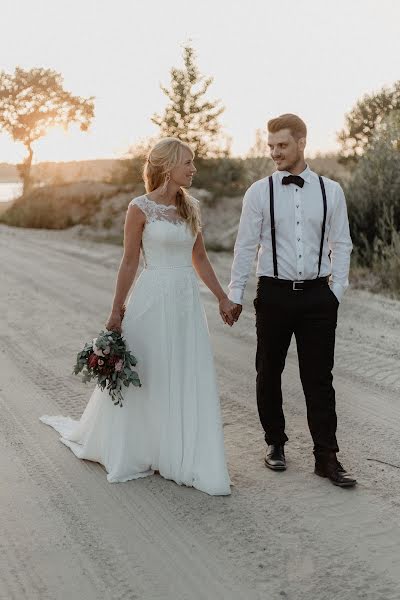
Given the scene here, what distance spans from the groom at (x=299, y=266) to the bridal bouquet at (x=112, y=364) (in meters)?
0.74

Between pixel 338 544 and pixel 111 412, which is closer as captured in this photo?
pixel 338 544

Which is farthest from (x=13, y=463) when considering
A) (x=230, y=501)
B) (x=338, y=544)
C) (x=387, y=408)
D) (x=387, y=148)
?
(x=387, y=148)

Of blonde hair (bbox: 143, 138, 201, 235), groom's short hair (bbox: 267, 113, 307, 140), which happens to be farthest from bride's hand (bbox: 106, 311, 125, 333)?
groom's short hair (bbox: 267, 113, 307, 140)

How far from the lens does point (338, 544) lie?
3.71 m

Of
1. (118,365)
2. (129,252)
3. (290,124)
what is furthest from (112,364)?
(290,124)

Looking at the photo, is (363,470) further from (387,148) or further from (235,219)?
(235,219)

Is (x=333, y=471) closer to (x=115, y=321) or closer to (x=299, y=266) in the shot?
(x=299, y=266)

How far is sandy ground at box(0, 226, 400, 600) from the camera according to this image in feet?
11.1

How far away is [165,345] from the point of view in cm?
463

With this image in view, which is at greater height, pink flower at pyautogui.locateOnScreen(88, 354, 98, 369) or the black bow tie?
the black bow tie

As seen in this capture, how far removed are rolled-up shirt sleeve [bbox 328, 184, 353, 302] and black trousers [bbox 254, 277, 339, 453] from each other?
80 mm

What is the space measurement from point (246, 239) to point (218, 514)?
62.9 inches

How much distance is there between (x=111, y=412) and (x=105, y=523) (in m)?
0.89

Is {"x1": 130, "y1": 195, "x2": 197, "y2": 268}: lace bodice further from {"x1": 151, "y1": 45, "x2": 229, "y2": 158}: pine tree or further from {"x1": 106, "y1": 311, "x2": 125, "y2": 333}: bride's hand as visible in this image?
{"x1": 151, "y1": 45, "x2": 229, "y2": 158}: pine tree
